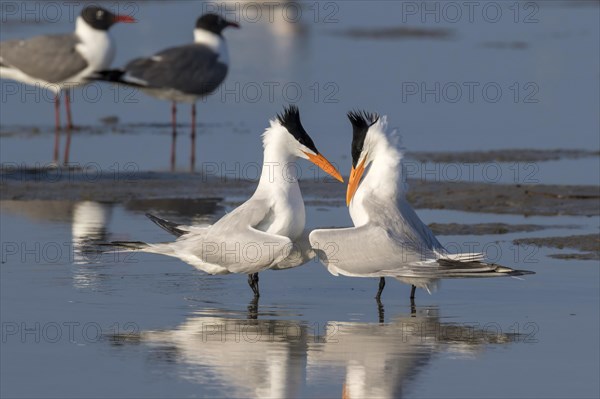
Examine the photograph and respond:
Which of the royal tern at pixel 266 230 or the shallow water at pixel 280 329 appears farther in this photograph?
the royal tern at pixel 266 230

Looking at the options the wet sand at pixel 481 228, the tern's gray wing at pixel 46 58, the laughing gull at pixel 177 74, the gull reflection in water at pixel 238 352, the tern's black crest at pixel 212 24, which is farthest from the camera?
the tern's black crest at pixel 212 24

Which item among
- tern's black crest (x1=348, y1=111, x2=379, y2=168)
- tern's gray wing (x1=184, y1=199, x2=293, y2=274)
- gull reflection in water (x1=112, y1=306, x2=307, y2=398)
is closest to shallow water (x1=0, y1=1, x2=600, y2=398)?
gull reflection in water (x1=112, y1=306, x2=307, y2=398)

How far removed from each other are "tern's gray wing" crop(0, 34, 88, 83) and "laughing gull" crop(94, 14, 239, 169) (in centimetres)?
38

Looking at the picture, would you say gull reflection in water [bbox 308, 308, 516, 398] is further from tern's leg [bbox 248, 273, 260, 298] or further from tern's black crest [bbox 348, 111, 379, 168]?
tern's black crest [bbox 348, 111, 379, 168]

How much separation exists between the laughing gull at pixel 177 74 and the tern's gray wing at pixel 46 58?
0.38m

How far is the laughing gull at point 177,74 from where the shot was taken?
658 inches

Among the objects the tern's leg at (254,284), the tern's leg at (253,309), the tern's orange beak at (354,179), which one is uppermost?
the tern's orange beak at (354,179)

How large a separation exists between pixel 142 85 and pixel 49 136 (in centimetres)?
155

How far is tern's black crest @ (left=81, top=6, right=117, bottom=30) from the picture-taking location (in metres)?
17.5

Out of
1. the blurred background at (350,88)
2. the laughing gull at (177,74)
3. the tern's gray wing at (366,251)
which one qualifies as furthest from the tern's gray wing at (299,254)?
the laughing gull at (177,74)

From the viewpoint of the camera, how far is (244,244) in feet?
27.2

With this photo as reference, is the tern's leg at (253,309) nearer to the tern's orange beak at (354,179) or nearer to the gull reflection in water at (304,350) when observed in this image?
the gull reflection in water at (304,350)

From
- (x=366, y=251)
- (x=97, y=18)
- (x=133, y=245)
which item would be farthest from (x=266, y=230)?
(x=97, y=18)

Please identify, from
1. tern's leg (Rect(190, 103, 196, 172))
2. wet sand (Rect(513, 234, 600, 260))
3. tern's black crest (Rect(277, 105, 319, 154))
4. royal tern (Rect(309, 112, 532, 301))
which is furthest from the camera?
tern's leg (Rect(190, 103, 196, 172))
